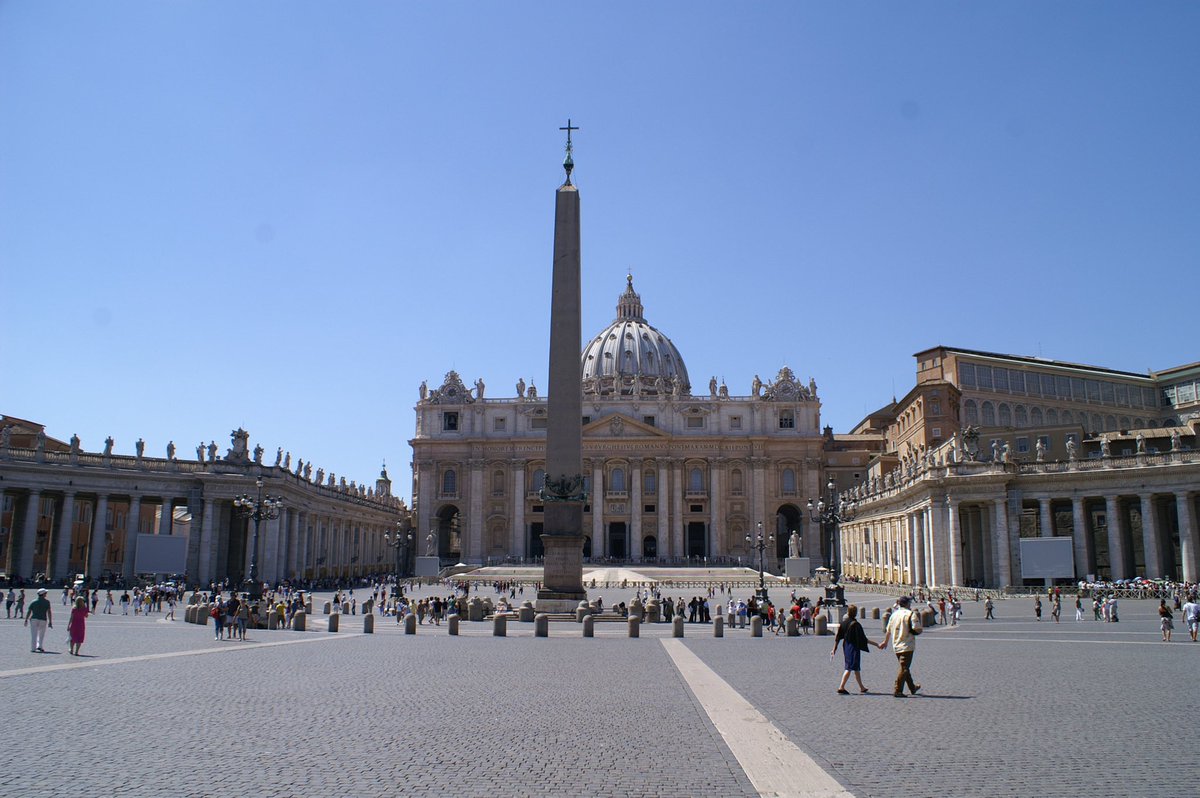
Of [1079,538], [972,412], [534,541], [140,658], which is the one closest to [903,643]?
[140,658]

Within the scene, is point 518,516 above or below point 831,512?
above

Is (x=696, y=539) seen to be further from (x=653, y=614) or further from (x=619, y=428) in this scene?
(x=653, y=614)

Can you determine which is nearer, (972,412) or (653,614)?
(653,614)

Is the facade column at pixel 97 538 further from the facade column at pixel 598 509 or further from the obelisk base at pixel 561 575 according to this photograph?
the facade column at pixel 598 509

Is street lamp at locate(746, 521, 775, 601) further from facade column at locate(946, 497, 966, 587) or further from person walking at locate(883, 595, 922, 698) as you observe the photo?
person walking at locate(883, 595, 922, 698)

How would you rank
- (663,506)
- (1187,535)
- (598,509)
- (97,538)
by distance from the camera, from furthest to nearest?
(663,506), (598,509), (97,538), (1187,535)

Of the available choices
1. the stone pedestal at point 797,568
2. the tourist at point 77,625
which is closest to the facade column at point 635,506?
the stone pedestal at point 797,568

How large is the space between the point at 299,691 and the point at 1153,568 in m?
42.6

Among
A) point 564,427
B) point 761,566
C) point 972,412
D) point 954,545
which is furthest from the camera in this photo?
point 972,412

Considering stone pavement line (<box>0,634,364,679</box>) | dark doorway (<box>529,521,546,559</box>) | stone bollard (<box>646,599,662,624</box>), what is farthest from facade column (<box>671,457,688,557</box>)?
stone pavement line (<box>0,634,364,679</box>)

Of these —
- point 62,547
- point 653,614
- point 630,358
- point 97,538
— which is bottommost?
point 653,614

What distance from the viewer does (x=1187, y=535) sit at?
1606 inches

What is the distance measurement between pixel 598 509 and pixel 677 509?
7.51 m

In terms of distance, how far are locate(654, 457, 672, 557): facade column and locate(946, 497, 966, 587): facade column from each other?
143ft
